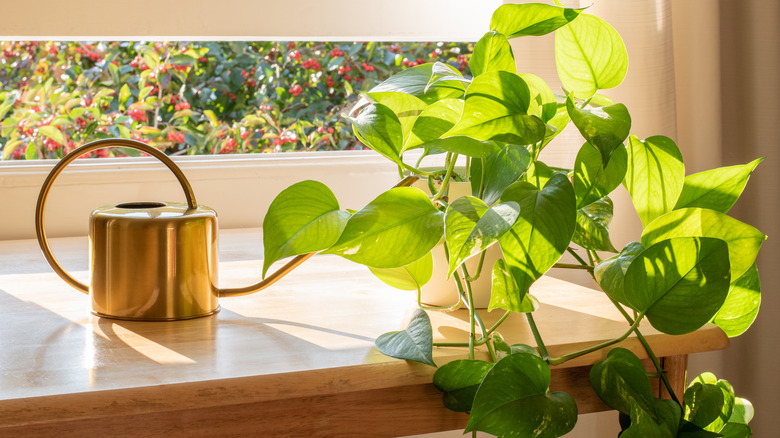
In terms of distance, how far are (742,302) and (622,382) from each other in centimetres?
12

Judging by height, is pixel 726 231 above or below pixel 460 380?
above

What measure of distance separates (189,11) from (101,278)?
2.43ft

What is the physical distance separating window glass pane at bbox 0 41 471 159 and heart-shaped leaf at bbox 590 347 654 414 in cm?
117

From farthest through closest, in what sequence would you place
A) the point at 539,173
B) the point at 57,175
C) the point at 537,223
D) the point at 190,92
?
the point at 190,92
the point at 57,175
the point at 539,173
the point at 537,223

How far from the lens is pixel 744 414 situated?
0.64 meters

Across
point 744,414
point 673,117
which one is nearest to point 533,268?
point 744,414

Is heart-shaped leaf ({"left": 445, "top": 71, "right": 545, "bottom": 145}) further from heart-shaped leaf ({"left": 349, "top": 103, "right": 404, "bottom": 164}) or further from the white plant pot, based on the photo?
the white plant pot

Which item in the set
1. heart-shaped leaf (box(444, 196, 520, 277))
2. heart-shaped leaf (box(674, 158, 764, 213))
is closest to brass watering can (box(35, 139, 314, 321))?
heart-shaped leaf (box(444, 196, 520, 277))

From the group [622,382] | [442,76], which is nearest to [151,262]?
[442,76]

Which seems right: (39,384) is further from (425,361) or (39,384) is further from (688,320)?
(688,320)

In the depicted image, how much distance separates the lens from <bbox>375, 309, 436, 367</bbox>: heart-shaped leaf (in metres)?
0.55

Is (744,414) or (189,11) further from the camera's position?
(189,11)

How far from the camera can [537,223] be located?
49 cm

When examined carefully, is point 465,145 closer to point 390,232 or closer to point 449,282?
point 390,232
